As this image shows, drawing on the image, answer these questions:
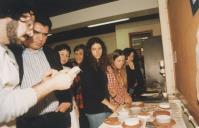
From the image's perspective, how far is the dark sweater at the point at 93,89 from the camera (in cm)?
275

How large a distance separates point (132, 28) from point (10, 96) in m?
7.11

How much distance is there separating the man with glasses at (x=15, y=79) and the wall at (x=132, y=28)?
6665mm

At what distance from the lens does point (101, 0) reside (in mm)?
4891

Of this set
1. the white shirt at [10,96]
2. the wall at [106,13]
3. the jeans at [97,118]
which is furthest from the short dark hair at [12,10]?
the wall at [106,13]

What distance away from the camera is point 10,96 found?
110cm

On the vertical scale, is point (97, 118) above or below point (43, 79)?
below

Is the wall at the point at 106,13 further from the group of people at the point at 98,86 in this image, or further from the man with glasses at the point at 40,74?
the man with glasses at the point at 40,74

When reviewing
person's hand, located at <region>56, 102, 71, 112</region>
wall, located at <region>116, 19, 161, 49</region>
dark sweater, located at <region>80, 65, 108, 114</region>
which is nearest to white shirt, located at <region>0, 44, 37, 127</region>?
person's hand, located at <region>56, 102, 71, 112</region>

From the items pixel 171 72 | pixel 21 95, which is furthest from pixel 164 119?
pixel 171 72

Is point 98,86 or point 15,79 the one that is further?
point 98,86

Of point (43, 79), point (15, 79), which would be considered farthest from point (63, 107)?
point (15, 79)

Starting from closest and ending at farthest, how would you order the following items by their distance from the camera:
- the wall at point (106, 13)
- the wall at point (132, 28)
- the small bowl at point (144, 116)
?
the small bowl at point (144, 116)
the wall at point (106, 13)
the wall at point (132, 28)

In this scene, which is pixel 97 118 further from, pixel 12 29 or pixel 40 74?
pixel 12 29

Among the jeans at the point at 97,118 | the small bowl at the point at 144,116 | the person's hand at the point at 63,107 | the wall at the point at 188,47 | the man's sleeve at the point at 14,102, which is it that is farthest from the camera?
the jeans at the point at 97,118
